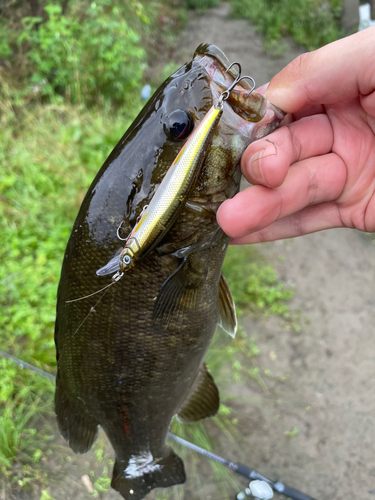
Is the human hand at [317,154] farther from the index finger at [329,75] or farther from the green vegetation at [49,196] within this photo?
the green vegetation at [49,196]

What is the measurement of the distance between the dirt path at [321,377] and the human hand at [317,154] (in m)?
1.78

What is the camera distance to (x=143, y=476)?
1.83 metres

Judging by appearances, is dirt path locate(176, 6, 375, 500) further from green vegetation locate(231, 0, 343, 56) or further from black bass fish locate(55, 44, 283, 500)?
green vegetation locate(231, 0, 343, 56)

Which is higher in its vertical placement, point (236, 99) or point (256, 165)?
point (236, 99)

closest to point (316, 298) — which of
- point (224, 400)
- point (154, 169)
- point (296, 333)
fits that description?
point (296, 333)

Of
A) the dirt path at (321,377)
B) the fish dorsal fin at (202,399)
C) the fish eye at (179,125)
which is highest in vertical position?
the fish eye at (179,125)

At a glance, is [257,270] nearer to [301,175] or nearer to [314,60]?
[301,175]

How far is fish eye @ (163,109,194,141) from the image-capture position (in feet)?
3.86

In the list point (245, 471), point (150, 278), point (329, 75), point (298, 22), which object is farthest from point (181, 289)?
point (298, 22)

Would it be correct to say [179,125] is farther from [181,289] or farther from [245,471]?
[245,471]

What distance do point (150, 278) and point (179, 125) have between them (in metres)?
0.56

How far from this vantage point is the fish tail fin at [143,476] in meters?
1.81

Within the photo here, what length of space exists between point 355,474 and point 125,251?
2795 millimetres

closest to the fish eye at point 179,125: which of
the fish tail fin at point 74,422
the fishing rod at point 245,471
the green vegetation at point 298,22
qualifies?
the fish tail fin at point 74,422
